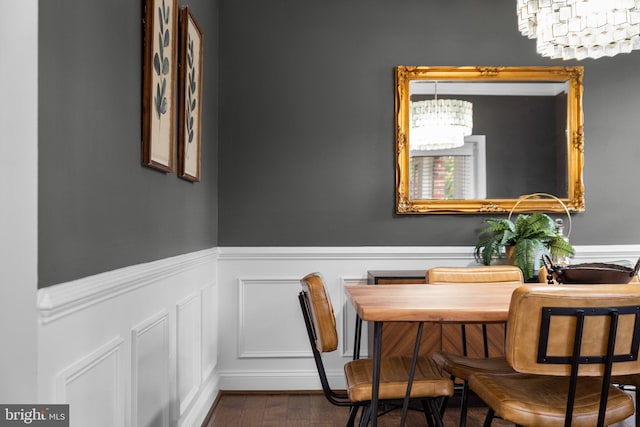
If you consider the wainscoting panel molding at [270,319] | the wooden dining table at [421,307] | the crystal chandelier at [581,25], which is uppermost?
the crystal chandelier at [581,25]

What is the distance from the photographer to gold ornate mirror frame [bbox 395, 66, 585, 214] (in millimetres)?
3645

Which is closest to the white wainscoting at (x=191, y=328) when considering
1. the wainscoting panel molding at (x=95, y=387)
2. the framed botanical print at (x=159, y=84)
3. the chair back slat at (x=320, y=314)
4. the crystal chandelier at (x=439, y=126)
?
the wainscoting panel molding at (x=95, y=387)

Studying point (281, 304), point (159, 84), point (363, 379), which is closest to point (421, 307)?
point (363, 379)

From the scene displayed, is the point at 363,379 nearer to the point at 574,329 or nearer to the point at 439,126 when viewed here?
the point at 574,329

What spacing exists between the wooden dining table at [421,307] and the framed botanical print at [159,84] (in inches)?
36.1

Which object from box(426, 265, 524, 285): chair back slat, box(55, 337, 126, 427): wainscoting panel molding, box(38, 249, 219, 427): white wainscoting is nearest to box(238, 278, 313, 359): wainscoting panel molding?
box(38, 249, 219, 427): white wainscoting

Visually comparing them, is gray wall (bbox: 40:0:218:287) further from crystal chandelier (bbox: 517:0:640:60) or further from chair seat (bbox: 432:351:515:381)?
crystal chandelier (bbox: 517:0:640:60)

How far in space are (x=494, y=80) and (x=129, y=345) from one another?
2.87 metres

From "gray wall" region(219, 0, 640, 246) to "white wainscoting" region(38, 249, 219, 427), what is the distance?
798mm

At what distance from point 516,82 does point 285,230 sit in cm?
178

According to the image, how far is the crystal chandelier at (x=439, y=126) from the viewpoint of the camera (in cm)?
364

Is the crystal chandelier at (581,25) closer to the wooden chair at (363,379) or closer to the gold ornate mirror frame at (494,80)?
the gold ornate mirror frame at (494,80)

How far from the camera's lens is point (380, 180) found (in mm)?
3686

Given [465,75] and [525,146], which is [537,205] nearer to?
[525,146]
